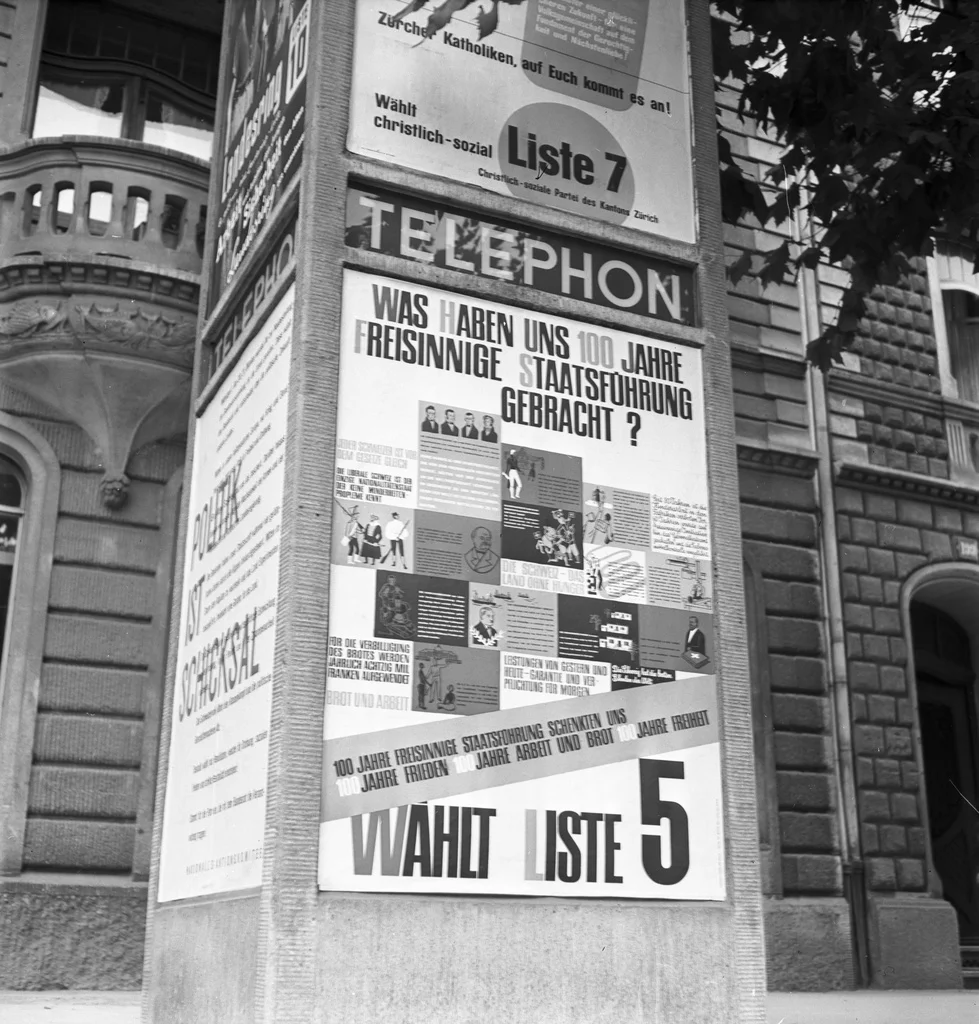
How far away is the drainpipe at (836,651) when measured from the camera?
11.8 m

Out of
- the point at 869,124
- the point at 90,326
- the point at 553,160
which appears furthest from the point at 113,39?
the point at 869,124

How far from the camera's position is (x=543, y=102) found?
6328 millimetres

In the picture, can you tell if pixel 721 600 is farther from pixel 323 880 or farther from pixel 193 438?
pixel 193 438

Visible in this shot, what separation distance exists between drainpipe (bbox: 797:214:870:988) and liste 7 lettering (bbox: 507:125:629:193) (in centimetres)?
743

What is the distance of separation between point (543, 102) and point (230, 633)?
3.07 meters

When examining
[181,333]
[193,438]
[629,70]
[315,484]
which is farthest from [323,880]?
[181,333]

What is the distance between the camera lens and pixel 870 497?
1345 centimetres

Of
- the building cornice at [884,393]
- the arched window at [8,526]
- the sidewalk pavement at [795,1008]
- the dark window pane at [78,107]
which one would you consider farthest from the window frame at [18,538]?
the building cornice at [884,393]

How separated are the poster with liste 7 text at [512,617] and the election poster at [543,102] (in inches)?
28.5

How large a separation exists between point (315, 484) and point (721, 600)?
6.78 feet

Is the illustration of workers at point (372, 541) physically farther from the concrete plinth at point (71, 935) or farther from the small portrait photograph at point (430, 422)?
the concrete plinth at point (71, 935)

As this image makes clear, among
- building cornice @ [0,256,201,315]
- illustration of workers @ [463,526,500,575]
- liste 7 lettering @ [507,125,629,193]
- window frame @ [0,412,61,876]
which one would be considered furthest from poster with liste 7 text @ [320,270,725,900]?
window frame @ [0,412,61,876]

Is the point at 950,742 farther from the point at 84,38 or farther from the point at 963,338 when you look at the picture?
the point at 84,38

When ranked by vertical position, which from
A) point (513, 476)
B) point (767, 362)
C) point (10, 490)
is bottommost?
point (513, 476)
